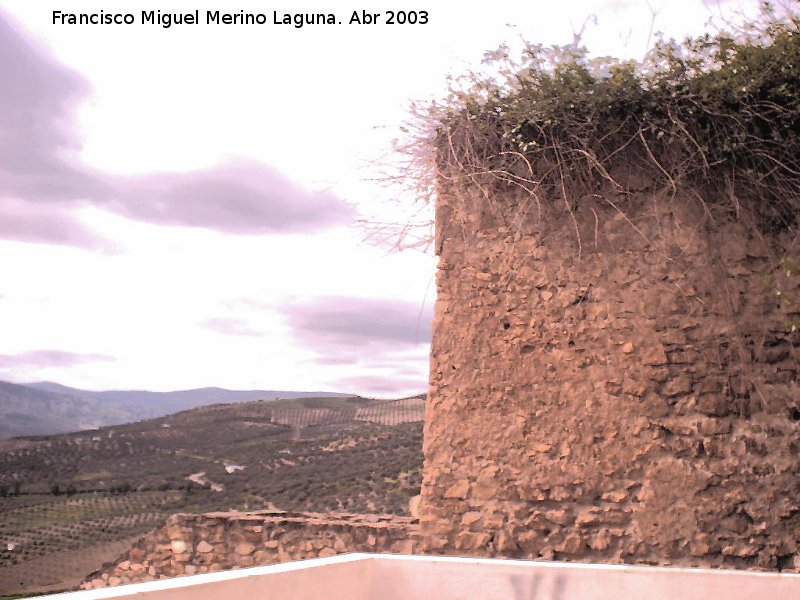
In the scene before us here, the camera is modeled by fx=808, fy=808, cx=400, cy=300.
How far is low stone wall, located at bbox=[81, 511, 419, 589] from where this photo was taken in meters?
5.27

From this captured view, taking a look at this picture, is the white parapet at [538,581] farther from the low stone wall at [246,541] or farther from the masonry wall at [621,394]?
the low stone wall at [246,541]

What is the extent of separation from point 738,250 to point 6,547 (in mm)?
18291

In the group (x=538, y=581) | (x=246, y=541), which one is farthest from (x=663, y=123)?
(x=246, y=541)

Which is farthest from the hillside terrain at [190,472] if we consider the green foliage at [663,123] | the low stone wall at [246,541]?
the green foliage at [663,123]

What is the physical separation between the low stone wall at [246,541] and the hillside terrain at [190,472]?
522 centimetres

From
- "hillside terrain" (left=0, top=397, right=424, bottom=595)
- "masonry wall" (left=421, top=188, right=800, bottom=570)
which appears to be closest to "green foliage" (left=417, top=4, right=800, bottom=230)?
"masonry wall" (left=421, top=188, right=800, bottom=570)

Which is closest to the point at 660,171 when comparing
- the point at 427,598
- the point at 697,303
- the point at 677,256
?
the point at 677,256

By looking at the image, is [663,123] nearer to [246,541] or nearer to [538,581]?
[538,581]

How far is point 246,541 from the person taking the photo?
5.84 m

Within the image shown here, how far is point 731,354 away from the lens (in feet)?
14.1

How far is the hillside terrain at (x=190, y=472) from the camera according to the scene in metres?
14.2

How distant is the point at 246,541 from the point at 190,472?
49.0 ft

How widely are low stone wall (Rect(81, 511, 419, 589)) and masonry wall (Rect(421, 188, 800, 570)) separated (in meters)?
0.78

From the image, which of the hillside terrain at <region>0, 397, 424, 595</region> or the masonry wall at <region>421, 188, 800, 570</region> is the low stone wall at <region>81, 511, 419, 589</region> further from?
the hillside terrain at <region>0, 397, 424, 595</region>
